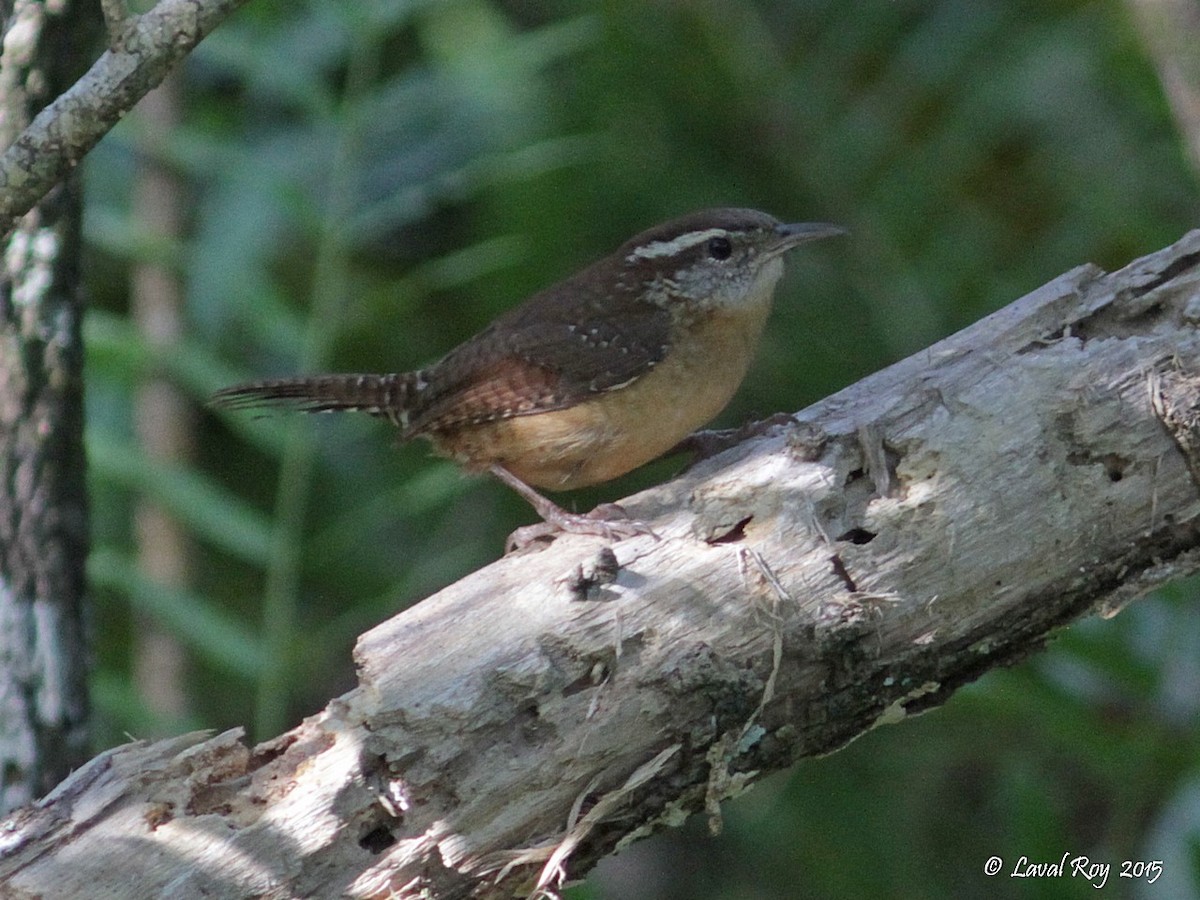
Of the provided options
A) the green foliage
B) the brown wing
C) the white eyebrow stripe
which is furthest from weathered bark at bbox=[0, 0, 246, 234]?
the green foliage

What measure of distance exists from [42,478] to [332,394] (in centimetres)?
81

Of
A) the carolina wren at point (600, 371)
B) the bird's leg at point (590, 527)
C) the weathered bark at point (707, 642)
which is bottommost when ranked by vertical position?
the weathered bark at point (707, 642)

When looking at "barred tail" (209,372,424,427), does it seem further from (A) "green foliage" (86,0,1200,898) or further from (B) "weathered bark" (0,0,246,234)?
(B) "weathered bark" (0,0,246,234)

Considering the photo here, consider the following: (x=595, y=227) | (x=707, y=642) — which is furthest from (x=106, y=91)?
(x=595, y=227)

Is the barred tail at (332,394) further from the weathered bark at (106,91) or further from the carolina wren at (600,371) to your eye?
the weathered bark at (106,91)

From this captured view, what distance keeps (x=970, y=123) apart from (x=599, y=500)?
1.96m

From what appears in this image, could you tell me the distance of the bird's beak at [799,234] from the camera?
3.95 m

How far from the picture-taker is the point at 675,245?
4.02 m

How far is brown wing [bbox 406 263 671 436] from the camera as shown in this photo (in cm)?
369

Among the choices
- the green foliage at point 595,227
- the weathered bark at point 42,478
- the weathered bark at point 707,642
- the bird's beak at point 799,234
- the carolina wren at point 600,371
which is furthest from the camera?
the green foliage at point 595,227

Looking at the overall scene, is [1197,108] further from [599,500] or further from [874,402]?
[599,500]

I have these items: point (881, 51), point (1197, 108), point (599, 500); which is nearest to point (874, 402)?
point (1197, 108)

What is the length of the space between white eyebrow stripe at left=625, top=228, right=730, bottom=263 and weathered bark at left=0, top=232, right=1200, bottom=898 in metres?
1.17

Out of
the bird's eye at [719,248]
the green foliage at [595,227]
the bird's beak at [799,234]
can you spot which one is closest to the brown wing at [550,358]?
the bird's eye at [719,248]
